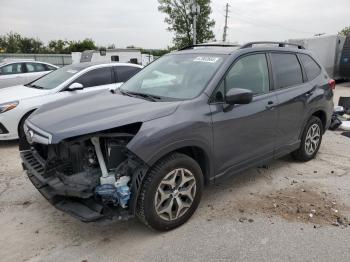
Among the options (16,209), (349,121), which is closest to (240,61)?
(16,209)

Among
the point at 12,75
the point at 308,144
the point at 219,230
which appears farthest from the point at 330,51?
the point at 219,230

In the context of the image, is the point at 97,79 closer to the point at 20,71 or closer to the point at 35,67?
the point at 35,67

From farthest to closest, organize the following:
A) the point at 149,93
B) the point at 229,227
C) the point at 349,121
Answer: the point at 349,121, the point at 149,93, the point at 229,227

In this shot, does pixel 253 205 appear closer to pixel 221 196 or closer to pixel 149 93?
pixel 221 196

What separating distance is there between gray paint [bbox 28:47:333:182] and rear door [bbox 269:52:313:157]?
0.01m

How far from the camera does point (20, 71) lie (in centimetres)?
1325

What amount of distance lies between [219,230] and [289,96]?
209 centimetres

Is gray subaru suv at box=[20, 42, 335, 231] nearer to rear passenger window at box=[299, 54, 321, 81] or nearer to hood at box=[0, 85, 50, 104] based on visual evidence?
rear passenger window at box=[299, 54, 321, 81]

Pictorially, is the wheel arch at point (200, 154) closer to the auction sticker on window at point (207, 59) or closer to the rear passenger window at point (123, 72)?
the auction sticker on window at point (207, 59)

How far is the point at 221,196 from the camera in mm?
4336

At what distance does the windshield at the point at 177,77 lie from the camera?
3824 millimetres

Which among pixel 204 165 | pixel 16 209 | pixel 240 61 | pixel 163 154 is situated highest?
pixel 240 61

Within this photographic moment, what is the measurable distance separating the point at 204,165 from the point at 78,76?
4.27 metres

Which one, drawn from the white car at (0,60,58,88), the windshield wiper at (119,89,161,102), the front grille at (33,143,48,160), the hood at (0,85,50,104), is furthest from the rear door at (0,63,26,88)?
the front grille at (33,143,48,160)
